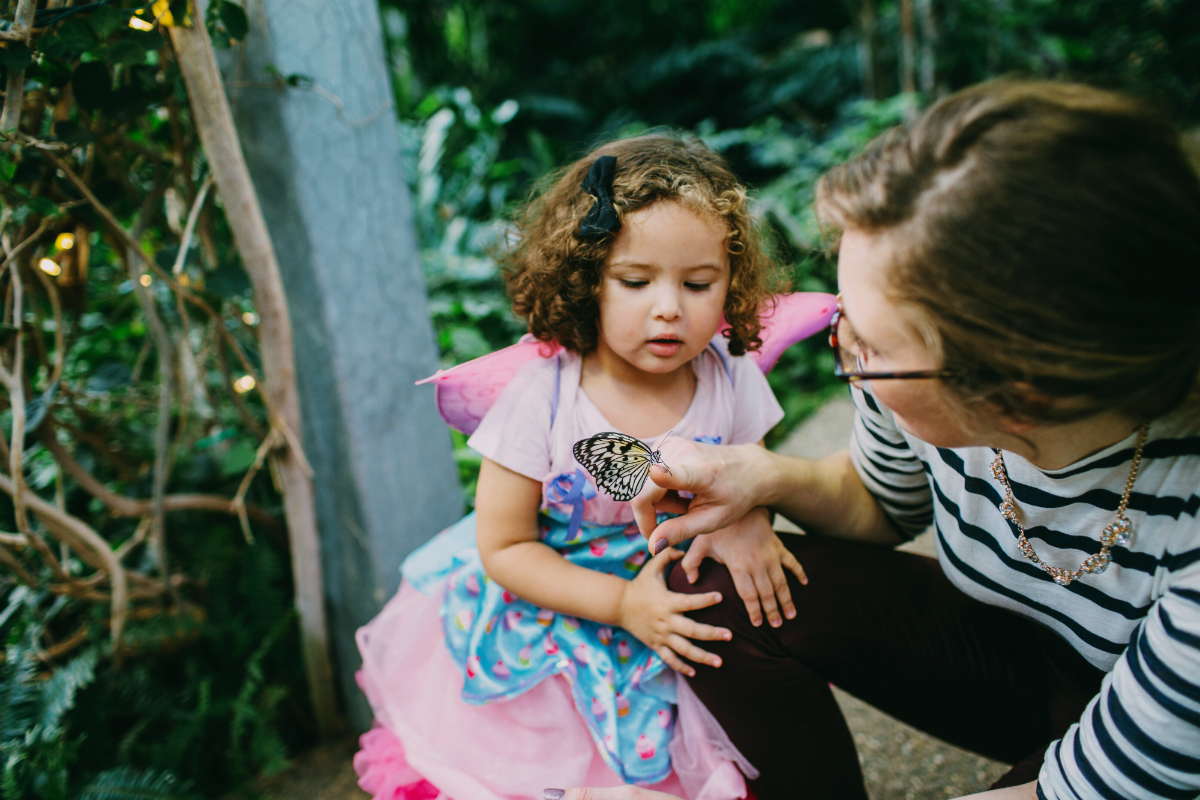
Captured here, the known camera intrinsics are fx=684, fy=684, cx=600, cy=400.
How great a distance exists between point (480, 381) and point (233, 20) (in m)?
0.70

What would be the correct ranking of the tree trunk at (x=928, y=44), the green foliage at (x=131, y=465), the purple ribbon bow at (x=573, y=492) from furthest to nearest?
the tree trunk at (x=928, y=44)
the green foliage at (x=131, y=465)
the purple ribbon bow at (x=573, y=492)

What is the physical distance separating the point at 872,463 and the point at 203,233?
1424 mm

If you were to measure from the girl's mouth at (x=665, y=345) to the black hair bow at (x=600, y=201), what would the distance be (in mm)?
168

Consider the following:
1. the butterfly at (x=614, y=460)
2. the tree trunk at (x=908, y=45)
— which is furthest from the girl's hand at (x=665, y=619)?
the tree trunk at (x=908, y=45)

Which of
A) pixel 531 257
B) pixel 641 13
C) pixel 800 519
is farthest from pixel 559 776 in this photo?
pixel 641 13

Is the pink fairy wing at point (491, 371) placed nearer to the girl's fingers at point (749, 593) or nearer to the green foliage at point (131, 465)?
the girl's fingers at point (749, 593)

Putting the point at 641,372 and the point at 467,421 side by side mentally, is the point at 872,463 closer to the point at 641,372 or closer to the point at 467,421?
the point at 641,372

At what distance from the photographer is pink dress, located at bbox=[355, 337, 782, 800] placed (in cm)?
104

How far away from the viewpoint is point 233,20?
109 cm

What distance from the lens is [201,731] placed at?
1493 mm

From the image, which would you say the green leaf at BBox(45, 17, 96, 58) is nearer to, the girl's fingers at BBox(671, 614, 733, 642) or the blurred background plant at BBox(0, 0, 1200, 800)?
the blurred background plant at BBox(0, 0, 1200, 800)

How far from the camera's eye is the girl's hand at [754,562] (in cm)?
99

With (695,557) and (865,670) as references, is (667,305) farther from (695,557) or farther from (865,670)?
(865,670)

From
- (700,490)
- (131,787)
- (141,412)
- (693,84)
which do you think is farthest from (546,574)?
(693,84)
